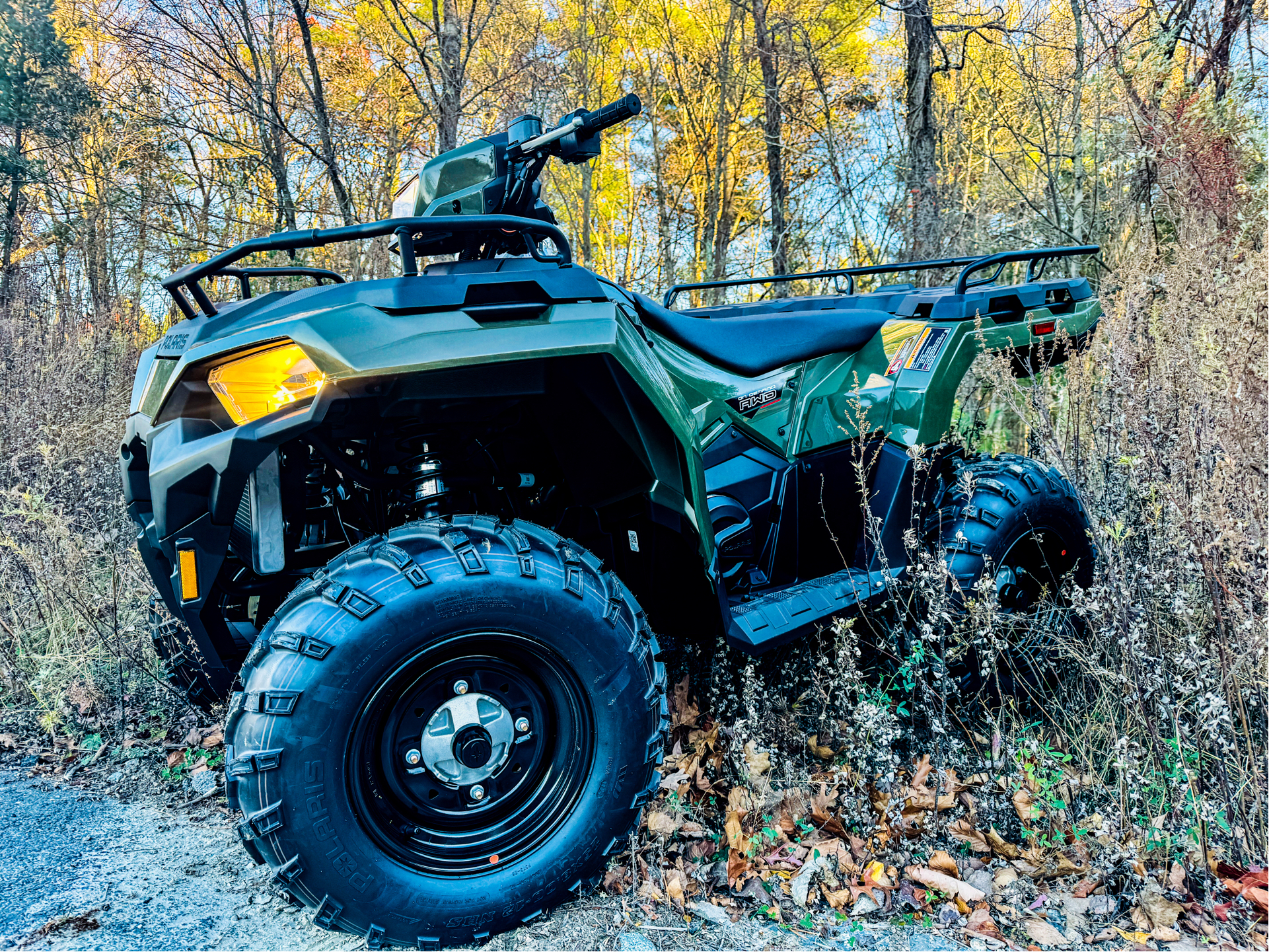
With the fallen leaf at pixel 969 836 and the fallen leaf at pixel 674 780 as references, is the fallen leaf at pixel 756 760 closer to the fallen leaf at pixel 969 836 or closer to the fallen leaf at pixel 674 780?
the fallen leaf at pixel 674 780

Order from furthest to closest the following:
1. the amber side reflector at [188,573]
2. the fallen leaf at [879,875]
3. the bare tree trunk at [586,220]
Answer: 1. the bare tree trunk at [586,220]
2. the fallen leaf at [879,875]
3. the amber side reflector at [188,573]

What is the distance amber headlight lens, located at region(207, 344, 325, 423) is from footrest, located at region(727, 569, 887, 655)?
131cm

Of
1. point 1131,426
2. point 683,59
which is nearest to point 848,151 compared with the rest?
point 683,59

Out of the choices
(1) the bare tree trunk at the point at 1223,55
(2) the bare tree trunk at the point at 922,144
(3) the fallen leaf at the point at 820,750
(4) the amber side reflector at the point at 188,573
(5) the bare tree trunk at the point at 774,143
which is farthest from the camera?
(5) the bare tree trunk at the point at 774,143

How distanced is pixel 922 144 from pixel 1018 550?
5029 millimetres

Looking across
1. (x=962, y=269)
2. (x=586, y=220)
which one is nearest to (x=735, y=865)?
(x=962, y=269)

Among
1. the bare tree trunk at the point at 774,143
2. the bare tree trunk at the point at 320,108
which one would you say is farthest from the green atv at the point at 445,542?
the bare tree trunk at the point at 774,143

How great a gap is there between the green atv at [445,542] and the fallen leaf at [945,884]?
0.71 m

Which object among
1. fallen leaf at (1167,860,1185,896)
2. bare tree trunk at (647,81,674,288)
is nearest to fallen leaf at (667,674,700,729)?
fallen leaf at (1167,860,1185,896)

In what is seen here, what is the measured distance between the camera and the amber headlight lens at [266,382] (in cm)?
170

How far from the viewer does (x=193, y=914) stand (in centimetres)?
197

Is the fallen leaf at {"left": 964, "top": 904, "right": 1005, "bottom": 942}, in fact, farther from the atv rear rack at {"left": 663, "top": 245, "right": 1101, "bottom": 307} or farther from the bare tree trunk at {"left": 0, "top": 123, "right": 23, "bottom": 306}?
the bare tree trunk at {"left": 0, "top": 123, "right": 23, "bottom": 306}

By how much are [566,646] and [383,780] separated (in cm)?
51

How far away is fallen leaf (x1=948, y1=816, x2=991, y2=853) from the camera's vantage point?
2.32 meters
